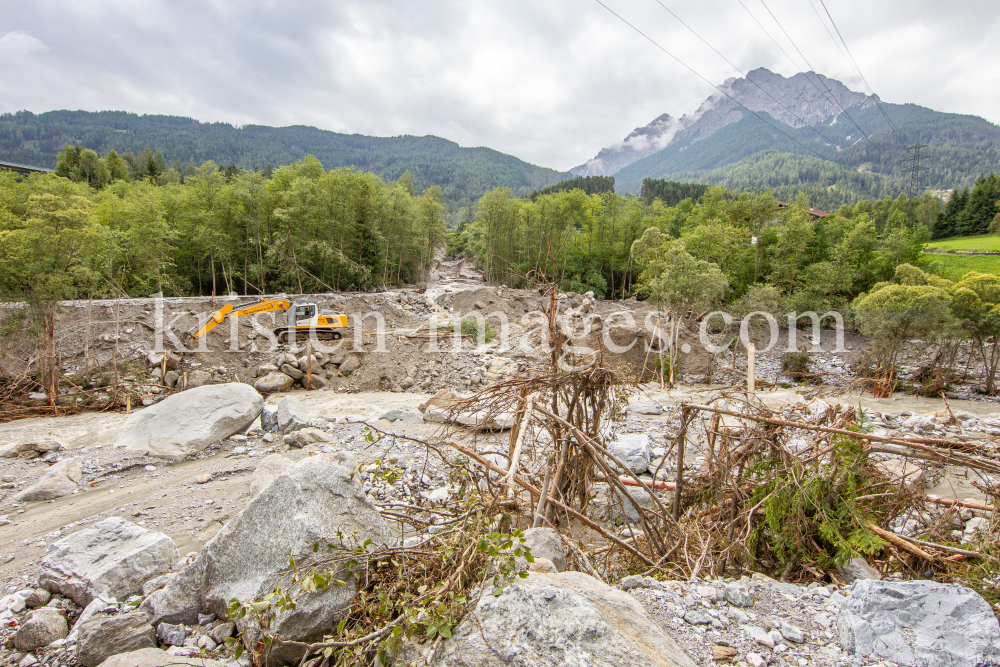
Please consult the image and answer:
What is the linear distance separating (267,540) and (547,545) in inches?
59.5

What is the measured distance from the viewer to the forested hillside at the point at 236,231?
556 inches

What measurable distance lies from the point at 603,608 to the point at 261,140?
748 ft

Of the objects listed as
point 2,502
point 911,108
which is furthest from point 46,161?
point 911,108

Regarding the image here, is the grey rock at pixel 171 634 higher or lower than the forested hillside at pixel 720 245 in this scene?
lower

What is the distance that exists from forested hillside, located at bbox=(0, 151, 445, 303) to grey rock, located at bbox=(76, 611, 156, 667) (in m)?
12.2

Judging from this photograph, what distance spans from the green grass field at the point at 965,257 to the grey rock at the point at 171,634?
90.4 ft

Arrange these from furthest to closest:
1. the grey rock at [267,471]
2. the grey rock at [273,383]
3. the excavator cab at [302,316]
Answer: the excavator cab at [302,316] → the grey rock at [273,383] → the grey rock at [267,471]

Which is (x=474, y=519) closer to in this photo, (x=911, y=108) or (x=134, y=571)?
(x=134, y=571)

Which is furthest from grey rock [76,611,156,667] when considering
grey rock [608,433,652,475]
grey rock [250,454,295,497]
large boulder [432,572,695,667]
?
grey rock [608,433,652,475]

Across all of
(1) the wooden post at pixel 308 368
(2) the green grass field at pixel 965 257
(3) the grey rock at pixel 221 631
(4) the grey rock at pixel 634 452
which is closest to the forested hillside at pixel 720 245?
(2) the green grass field at pixel 965 257

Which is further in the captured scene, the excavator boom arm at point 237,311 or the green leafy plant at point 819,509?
the excavator boom arm at point 237,311

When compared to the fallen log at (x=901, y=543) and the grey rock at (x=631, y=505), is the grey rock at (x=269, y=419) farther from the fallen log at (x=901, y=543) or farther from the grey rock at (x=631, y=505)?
the fallen log at (x=901, y=543)

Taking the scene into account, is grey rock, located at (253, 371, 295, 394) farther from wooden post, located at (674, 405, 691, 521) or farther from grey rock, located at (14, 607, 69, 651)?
wooden post, located at (674, 405, 691, 521)

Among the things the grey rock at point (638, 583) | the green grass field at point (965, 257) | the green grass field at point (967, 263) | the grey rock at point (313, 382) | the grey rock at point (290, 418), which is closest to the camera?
the grey rock at point (638, 583)
